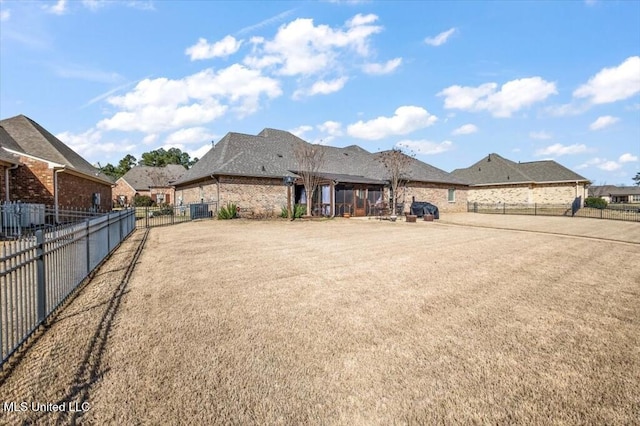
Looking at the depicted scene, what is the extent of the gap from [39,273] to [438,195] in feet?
110

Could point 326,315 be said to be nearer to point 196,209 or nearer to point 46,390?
point 46,390

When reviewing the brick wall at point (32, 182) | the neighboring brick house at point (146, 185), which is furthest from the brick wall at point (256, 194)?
the neighboring brick house at point (146, 185)

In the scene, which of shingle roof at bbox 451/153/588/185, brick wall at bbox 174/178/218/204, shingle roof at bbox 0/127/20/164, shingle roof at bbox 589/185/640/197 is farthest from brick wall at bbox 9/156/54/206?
shingle roof at bbox 589/185/640/197

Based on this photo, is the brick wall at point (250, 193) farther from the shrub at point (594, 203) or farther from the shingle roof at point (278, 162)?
the shrub at point (594, 203)

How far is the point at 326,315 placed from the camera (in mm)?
4812

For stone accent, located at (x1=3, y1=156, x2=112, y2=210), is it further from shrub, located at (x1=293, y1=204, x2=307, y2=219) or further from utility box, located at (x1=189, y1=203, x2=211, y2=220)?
shrub, located at (x1=293, y1=204, x2=307, y2=219)

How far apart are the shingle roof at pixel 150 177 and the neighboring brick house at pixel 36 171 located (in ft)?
102

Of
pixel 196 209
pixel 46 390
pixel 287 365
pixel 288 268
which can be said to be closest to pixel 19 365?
pixel 46 390

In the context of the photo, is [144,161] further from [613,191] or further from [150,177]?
[613,191]

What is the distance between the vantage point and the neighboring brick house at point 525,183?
38094 millimetres

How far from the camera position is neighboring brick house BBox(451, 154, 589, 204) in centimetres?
3809

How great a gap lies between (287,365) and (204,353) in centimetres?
99

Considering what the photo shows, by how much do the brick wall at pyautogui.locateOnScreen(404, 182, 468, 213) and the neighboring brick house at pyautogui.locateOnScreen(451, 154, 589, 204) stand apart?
249 cm

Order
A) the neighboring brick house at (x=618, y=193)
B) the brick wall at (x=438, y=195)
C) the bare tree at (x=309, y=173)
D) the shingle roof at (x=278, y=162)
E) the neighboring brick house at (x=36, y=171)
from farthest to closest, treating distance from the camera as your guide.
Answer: the neighboring brick house at (x=618, y=193)
the brick wall at (x=438, y=195)
the shingle roof at (x=278, y=162)
the bare tree at (x=309, y=173)
the neighboring brick house at (x=36, y=171)
